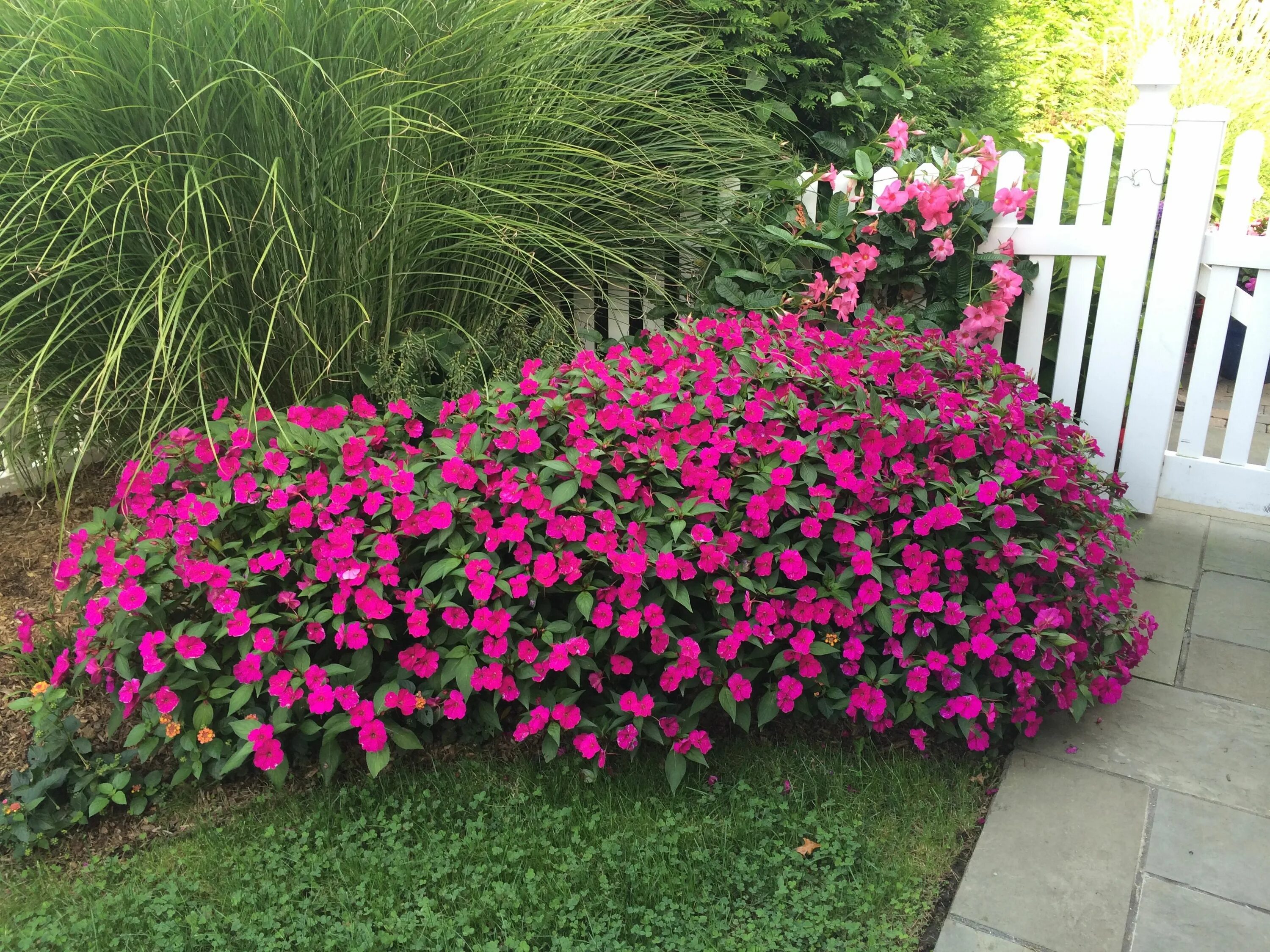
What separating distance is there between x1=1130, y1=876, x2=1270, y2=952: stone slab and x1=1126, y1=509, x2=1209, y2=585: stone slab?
1.32 m

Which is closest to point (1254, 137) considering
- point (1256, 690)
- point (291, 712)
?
point (1256, 690)

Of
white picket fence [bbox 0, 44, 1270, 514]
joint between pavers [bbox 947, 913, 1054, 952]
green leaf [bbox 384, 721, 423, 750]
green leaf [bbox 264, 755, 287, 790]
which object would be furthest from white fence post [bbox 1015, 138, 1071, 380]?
green leaf [bbox 264, 755, 287, 790]

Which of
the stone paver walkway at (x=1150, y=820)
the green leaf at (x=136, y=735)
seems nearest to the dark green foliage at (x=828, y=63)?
the stone paver walkway at (x=1150, y=820)

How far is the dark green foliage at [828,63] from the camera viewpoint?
142 inches

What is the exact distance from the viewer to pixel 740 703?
6.79 feet

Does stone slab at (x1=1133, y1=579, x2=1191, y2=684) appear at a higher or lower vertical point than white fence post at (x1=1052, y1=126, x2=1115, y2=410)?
lower

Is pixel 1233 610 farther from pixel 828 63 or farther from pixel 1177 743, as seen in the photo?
pixel 828 63

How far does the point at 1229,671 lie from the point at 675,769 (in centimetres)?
143

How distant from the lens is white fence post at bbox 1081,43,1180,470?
283 cm

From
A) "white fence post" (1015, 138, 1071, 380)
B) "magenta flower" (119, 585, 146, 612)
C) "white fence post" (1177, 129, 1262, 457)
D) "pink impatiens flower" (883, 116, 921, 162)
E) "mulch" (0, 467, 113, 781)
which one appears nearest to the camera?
"magenta flower" (119, 585, 146, 612)

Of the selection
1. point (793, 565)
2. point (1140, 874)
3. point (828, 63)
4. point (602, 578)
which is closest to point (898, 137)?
point (828, 63)

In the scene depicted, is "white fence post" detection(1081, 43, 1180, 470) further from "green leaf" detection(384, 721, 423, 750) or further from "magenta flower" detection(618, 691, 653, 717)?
"green leaf" detection(384, 721, 423, 750)

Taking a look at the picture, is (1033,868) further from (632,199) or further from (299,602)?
(632,199)

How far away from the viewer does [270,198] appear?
2.37 metres
